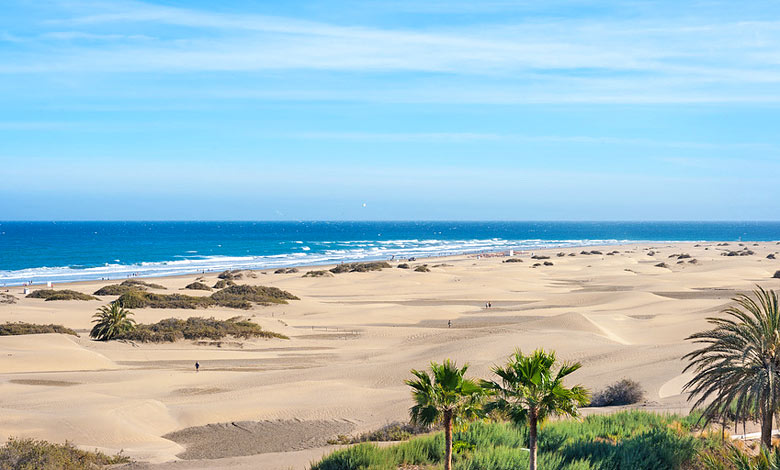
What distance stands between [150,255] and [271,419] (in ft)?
303

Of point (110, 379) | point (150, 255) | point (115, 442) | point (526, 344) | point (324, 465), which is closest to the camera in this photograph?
point (324, 465)

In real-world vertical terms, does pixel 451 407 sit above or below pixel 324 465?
above

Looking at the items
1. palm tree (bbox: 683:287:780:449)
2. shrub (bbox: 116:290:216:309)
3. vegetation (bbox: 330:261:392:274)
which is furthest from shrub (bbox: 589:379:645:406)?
vegetation (bbox: 330:261:392:274)

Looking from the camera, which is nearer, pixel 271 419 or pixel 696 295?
pixel 271 419

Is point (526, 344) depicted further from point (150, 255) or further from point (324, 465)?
point (150, 255)

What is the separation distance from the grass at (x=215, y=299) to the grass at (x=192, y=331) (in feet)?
23.4

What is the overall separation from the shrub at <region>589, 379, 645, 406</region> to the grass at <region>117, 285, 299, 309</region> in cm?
2833

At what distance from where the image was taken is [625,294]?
167ft

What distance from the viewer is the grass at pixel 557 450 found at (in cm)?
1236

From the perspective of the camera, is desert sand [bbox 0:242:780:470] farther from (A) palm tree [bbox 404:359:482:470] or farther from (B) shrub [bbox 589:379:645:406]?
(A) palm tree [bbox 404:359:482:470]

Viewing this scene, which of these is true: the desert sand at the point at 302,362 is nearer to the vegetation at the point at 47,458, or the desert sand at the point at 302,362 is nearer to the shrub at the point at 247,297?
the vegetation at the point at 47,458

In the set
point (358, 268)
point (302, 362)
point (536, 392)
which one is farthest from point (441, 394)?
point (358, 268)

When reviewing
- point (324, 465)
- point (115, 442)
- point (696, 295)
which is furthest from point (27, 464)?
point (696, 295)

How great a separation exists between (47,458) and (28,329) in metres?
22.9
